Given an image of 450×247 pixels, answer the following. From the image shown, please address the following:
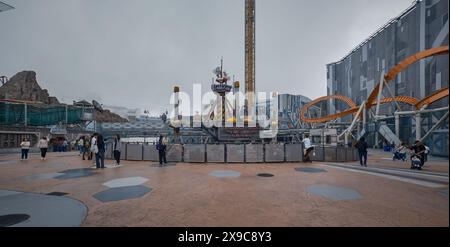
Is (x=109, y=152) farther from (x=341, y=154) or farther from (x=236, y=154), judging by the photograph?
(x=341, y=154)

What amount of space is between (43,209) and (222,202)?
4.42 m

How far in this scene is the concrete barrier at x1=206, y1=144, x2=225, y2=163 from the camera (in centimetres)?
1300

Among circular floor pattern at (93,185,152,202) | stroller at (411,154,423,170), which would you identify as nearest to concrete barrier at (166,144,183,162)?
circular floor pattern at (93,185,152,202)

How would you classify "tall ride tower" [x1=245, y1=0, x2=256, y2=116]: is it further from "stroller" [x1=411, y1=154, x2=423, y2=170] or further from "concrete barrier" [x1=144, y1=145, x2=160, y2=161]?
"stroller" [x1=411, y1=154, x2=423, y2=170]

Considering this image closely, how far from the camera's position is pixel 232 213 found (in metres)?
4.31

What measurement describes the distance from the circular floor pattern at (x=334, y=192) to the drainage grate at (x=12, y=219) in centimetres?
749

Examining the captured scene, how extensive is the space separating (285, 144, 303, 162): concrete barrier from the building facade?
45.4ft

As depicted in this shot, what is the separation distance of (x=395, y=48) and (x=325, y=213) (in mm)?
46906

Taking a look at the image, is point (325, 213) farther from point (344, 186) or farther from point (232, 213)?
point (344, 186)

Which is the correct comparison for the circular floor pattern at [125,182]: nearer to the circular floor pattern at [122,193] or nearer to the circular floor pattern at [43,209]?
the circular floor pattern at [122,193]

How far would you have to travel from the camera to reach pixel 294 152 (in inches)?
517

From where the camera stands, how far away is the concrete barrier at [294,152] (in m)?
13.1

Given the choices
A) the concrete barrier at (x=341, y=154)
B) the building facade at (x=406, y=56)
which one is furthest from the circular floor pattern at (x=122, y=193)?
the building facade at (x=406, y=56)
